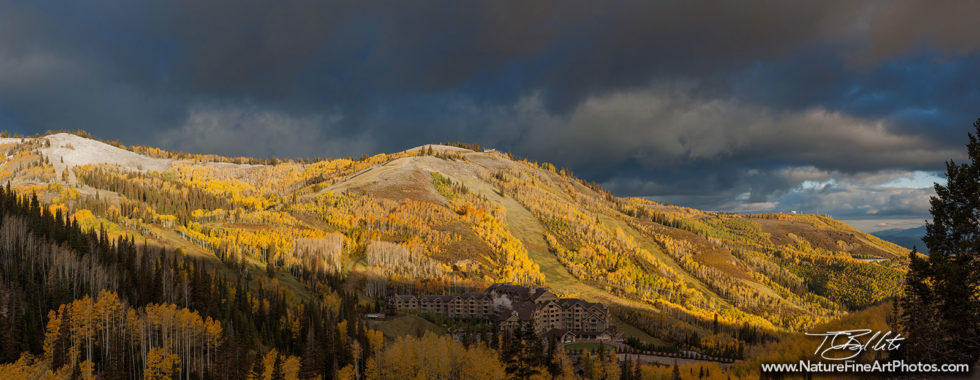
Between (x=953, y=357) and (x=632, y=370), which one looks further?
(x=632, y=370)

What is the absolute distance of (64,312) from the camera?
91.1 m

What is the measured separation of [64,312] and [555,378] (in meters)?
93.0

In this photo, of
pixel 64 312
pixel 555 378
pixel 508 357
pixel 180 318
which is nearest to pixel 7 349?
pixel 64 312

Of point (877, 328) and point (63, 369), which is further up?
point (877, 328)

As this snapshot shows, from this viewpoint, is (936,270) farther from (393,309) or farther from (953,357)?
(393,309)
